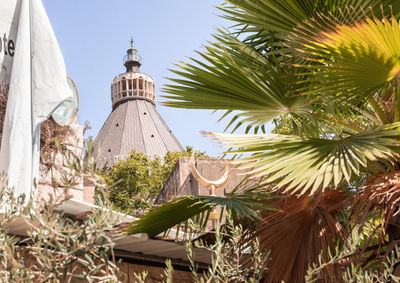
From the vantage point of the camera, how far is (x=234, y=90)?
151 inches

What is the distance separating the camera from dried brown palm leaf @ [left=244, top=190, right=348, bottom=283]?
368 cm

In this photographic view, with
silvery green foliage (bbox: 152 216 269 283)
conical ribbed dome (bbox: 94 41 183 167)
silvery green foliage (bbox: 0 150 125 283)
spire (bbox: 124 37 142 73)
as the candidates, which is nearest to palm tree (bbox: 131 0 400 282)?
silvery green foliage (bbox: 152 216 269 283)

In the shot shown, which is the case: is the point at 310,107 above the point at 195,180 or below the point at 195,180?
above

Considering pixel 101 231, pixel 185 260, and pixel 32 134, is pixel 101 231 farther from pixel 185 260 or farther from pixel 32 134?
pixel 185 260

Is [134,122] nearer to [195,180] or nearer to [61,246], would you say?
[195,180]

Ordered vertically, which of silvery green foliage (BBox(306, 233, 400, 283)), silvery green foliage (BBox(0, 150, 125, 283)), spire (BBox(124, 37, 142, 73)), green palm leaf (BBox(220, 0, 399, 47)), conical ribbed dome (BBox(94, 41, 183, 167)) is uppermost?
spire (BBox(124, 37, 142, 73))

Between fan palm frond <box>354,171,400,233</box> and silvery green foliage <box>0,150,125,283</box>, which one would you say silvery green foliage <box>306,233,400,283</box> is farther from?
silvery green foliage <box>0,150,125,283</box>

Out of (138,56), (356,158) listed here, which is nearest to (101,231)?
(356,158)

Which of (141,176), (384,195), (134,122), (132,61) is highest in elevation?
(132,61)

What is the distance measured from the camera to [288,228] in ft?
12.5

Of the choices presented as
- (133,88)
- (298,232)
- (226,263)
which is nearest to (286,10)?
(298,232)

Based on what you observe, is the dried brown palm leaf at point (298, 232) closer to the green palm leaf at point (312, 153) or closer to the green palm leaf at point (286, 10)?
the green palm leaf at point (312, 153)

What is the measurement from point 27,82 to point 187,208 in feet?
5.71

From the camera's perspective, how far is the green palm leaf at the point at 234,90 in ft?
12.6
